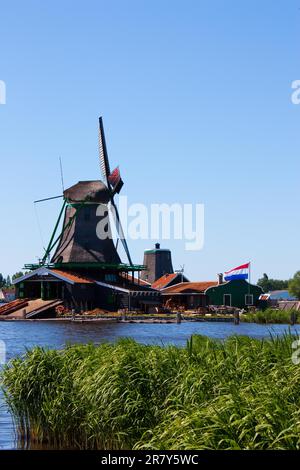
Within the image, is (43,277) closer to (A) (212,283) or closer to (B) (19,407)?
(A) (212,283)

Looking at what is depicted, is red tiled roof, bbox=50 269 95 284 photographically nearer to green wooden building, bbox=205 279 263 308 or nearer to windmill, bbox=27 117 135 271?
windmill, bbox=27 117 135 271

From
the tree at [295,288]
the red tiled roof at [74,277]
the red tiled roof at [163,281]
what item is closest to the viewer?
the red tiled roof at [74,277]

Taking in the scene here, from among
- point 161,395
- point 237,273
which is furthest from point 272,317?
point 161,395

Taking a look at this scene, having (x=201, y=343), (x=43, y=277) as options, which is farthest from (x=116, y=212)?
(x=201, y=343)

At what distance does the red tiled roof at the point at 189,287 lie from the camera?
3342 inches

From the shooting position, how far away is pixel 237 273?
259ft

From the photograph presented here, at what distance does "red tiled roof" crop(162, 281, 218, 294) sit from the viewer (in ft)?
279

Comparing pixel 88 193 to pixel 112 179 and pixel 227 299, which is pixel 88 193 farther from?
pixel 227 299

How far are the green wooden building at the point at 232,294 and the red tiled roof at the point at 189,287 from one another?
80.2 inches

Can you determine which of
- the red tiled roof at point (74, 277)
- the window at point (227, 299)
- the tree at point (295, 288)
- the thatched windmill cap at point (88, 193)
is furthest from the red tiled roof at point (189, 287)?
the tree at point (295, 288)

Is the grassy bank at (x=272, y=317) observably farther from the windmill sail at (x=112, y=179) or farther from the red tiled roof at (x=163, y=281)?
the red tiled roof at (x=163, y=281)

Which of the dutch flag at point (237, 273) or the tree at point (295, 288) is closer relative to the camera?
the dutch flag at point (237, 273)

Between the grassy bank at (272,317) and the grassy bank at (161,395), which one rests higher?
the grassy bank at (161,395)
